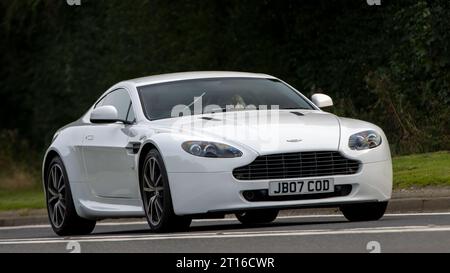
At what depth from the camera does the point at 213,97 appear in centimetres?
1490

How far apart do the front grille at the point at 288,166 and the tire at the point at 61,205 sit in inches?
126

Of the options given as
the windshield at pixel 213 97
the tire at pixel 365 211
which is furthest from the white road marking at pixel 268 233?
the tire at pixel 365 211

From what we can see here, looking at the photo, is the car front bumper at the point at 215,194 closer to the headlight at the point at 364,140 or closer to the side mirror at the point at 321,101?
the headlight at the point at 364,140

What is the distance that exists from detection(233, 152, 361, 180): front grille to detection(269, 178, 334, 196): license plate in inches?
2.1

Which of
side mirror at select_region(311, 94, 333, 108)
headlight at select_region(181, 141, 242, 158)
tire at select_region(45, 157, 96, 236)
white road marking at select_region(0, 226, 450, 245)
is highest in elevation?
headlight at select_region(181, 141, 242, 158)

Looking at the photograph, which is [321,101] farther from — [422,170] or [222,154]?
[422,170]

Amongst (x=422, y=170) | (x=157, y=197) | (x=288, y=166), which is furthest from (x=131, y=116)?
(x=422, y=170)

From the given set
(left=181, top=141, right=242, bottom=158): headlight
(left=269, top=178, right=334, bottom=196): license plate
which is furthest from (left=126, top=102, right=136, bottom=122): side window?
(left=269, top=178, right=334, bottom=196): license plate

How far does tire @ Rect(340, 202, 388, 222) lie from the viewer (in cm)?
1441

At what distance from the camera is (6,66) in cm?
4572

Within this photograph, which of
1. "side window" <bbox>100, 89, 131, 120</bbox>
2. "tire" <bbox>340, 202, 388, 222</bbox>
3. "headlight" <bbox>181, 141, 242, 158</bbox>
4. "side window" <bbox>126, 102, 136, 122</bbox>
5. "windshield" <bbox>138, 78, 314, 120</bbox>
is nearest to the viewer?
"headlight" <bbox>181, 141, 242, 158</bbox>

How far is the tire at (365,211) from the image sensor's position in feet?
47.3

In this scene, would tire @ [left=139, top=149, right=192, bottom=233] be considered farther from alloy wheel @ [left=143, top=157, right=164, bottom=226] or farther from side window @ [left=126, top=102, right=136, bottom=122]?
side window @ [left=126, top=102, right=136, bottom=122]

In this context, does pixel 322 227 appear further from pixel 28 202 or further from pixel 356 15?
pixel 356 15
